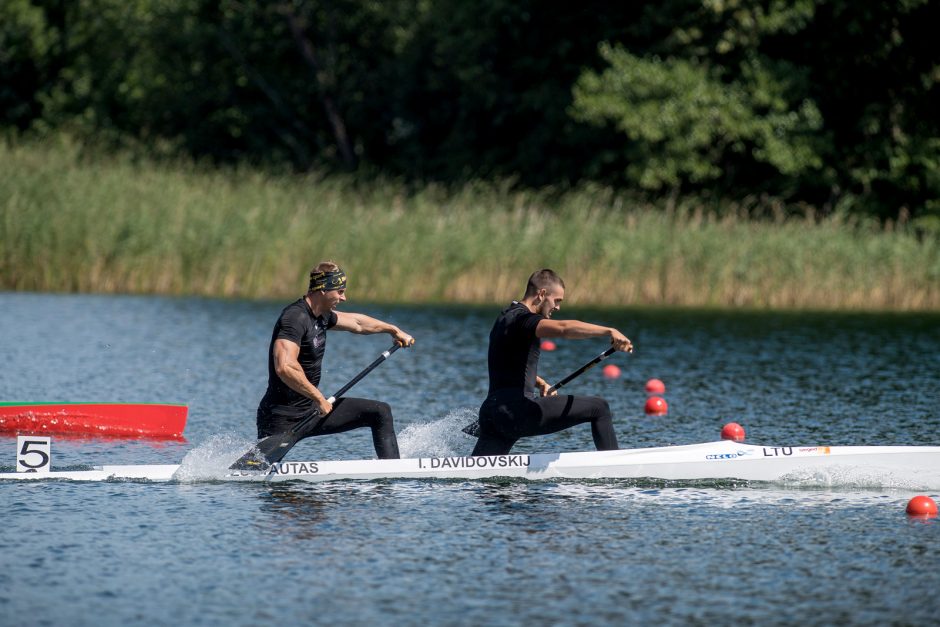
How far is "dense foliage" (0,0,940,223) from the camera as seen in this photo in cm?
3572

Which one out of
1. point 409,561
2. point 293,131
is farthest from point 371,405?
point 293,131

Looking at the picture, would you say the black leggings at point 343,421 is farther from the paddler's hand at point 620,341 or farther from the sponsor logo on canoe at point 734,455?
the sponsor logo on canoe at point 734,455

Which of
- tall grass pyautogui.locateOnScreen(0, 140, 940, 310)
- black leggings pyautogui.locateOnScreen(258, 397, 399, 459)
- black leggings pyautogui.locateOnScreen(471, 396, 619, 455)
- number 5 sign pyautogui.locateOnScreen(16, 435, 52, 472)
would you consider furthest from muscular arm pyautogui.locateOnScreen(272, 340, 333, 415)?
tall grass pyautogui.locateOnScreen(0, 140, 940, 310)

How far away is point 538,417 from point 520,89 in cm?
3131

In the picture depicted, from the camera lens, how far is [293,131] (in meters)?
47.6

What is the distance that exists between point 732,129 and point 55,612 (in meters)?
29.4

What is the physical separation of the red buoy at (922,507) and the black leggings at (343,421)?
12.9 feet

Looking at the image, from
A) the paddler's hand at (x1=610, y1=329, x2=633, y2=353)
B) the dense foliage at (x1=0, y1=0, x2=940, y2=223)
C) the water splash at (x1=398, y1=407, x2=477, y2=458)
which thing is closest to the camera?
the paddler's hand at (x1=610, y1=329, x2=633, y2=353)

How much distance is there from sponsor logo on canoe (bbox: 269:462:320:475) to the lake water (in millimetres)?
127

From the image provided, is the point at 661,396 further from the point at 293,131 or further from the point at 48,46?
the point at 48,46

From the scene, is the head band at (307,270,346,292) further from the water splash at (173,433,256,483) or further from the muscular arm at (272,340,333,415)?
the water splash at (173,433,256,483)

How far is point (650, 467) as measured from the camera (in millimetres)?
11414

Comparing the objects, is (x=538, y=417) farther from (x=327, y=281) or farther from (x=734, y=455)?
(x=327, y=281)

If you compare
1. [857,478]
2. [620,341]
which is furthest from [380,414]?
[857,478]
